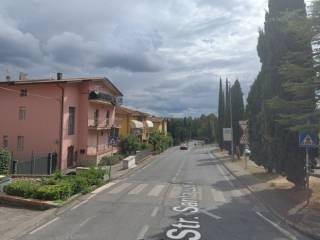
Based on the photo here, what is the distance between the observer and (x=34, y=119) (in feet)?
132

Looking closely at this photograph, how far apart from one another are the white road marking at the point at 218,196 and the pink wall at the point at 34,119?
67.1 feet

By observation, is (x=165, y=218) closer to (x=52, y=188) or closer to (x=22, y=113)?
(x=52, y=188)

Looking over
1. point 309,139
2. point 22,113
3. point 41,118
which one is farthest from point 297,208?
point 22,113

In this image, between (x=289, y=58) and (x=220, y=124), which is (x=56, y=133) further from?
(x=220, y=124)

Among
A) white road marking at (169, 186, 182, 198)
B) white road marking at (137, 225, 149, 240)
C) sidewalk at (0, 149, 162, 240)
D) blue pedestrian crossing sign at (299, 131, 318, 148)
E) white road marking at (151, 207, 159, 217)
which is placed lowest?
sidewalk at (0, 149, 162, 240)

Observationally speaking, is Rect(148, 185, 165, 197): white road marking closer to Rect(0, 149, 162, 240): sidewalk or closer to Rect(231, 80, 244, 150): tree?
Rect(0, 149, 162, 240): sidewalk

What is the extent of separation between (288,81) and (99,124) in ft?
108

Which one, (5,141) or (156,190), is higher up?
(5,141)

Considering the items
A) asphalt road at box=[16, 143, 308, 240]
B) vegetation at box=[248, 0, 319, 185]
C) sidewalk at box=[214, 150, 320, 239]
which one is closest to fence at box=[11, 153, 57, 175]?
asphalt road at box=[16, 143, 308, 240]

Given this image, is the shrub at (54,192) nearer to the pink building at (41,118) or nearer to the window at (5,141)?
the pink building at (41,118)

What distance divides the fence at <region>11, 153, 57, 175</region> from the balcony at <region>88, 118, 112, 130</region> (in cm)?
847

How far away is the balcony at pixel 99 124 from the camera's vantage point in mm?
45834

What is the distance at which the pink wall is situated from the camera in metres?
39.6

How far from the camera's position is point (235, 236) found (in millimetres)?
12125
